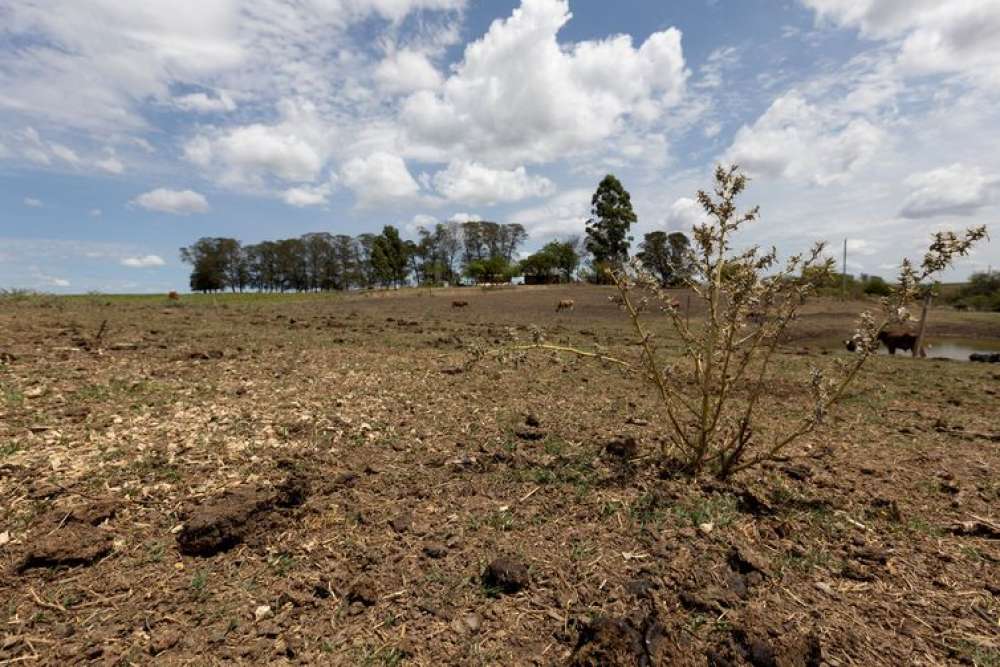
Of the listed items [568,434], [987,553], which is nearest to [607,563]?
[568,434]

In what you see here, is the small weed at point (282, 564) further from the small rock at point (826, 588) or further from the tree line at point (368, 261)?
the tree line at point (368, 261)

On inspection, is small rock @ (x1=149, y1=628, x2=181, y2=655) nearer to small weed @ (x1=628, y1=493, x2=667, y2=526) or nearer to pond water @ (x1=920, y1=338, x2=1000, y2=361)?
small weed @ (x1=628, y1=493, x2=667, y2=526)

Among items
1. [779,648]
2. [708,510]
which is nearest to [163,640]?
[779,648]

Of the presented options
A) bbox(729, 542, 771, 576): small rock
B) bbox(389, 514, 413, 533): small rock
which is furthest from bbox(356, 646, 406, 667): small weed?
bbox(729, 542, 771, 576): small rock

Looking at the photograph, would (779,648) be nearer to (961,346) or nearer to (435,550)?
(435,550)

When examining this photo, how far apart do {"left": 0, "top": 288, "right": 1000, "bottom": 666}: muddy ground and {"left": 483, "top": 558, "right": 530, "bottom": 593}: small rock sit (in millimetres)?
14

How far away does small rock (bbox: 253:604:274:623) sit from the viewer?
2.21 metres

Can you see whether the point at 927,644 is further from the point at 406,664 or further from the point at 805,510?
the point at 406,664

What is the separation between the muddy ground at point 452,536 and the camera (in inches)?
83.0

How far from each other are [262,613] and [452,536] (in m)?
1.03

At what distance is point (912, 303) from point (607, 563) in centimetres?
266

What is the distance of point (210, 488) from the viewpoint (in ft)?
10.3

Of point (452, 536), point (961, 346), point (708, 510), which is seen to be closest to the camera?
point (452, 536)

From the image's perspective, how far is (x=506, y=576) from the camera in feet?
7.98
